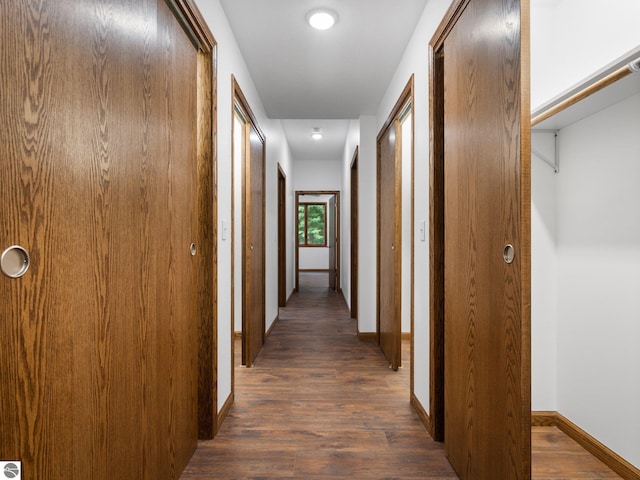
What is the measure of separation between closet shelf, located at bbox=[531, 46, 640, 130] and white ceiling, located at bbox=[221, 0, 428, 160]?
0.94 metres

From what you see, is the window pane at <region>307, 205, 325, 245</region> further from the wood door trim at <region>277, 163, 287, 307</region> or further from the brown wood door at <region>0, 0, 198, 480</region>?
the brown wood door at <region>0, 0, 198, 480</region>

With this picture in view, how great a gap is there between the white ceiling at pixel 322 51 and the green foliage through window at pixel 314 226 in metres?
6.61

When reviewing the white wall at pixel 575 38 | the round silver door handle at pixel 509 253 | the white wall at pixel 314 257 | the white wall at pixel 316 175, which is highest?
the white wall at pixel 316 175

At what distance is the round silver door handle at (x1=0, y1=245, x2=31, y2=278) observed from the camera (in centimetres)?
71

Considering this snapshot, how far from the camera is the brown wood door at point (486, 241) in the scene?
1.12 meters

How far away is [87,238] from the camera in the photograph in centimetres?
97

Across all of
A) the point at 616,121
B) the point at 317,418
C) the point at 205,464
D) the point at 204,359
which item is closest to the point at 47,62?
the point at 204,359

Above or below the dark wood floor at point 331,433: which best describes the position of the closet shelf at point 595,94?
above

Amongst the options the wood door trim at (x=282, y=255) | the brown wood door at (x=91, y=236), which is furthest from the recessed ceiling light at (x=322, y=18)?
the wood door trim at (x=282, y=255)

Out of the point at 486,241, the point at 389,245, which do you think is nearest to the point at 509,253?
the point at 486,241

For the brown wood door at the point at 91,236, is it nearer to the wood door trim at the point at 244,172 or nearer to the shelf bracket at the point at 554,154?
the wood door trim at the point at 244,172

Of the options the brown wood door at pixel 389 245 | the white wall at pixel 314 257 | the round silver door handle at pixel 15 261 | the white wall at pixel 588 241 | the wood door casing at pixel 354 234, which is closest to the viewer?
the round silver door handle at pixel 15 261

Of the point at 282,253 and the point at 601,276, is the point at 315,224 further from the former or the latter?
the point at 601,276

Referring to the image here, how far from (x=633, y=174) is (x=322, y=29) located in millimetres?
1653
